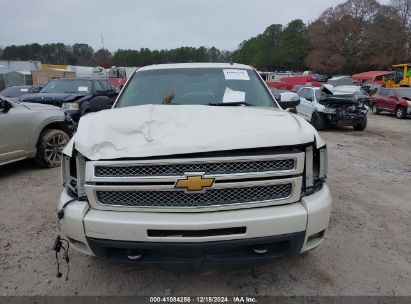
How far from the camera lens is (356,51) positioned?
7662 centimetres

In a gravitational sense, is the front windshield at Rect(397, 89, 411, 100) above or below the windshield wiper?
below

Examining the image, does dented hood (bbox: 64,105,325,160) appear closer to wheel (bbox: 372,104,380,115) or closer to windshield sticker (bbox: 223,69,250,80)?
windshield sticker (bbox: 223,69,250,80)

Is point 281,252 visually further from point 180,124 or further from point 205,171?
point 180,124

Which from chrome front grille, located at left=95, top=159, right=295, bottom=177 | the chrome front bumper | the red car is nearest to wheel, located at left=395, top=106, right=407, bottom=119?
the red car

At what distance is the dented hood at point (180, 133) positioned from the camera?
2516mm

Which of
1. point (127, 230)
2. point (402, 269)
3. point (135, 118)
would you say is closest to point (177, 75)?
point (135, 118)

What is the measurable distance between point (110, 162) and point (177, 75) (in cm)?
219

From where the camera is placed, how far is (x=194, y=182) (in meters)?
2.49

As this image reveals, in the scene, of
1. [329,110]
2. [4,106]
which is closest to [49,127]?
[4,106]

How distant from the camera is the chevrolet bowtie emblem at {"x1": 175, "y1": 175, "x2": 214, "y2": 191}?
2.49 meters

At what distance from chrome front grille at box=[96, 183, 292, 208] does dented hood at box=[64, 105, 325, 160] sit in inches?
11.3

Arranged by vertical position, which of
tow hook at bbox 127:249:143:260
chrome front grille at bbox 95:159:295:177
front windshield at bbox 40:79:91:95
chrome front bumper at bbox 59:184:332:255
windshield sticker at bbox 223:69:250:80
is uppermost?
windshield sticker at bbox 223:69:250:80

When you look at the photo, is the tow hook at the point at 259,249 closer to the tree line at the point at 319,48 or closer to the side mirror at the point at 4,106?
the side mirror at the point at 4,106

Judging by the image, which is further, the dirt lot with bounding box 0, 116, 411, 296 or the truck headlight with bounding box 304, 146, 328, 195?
the dirt lot with bounding box 0, 116, 411, 296
